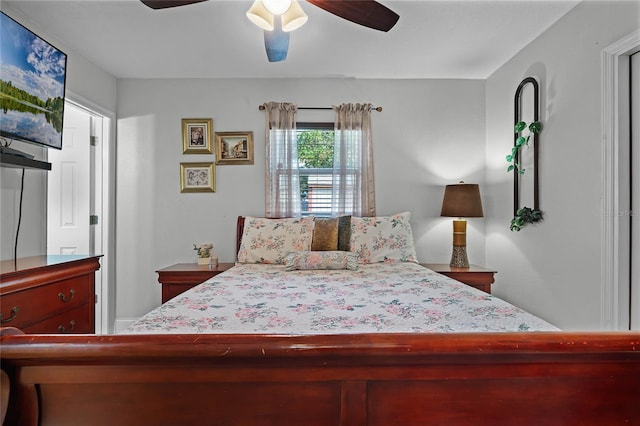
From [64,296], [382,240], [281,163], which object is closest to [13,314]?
[64,296]

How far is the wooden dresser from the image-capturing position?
155 centimetres

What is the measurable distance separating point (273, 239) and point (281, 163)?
0.82 m

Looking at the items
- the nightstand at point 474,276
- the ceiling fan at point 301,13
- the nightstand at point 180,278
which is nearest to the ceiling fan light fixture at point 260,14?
the ceiling fan at point 301,13

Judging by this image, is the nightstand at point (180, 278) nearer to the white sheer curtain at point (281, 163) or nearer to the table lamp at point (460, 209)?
the white sheer curtain at point (281, 163)

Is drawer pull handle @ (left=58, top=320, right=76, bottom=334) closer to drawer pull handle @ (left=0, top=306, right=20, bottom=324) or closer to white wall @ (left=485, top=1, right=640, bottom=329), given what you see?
drawer pull handle @ (left=0, top=306, right=20, bottom=324)

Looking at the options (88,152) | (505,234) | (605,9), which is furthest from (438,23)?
(88,152)

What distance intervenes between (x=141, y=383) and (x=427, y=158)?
315 centimetres

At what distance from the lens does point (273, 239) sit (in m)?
2.86

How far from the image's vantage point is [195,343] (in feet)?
2.42

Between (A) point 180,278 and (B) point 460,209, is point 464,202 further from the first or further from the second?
(A) point 180,278

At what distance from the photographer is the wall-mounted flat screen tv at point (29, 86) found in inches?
71.9

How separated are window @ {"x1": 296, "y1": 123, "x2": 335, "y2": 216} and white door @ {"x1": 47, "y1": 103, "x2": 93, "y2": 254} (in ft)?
6.62

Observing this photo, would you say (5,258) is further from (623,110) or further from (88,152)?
(623,110)

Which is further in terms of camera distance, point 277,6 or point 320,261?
point 320,261
